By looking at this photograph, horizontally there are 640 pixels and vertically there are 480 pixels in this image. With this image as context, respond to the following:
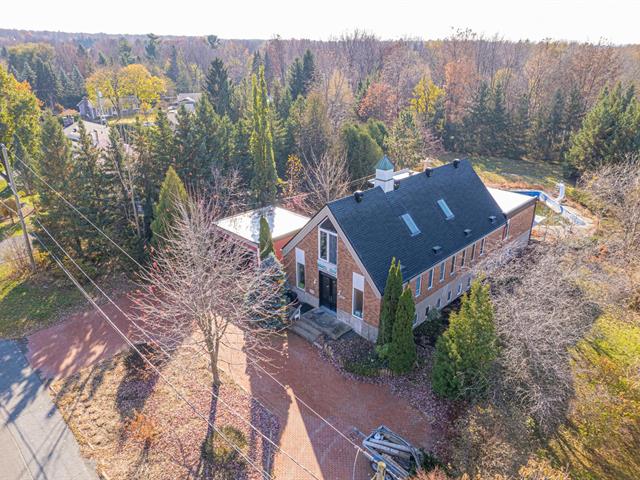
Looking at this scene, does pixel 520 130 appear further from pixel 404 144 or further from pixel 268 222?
pixel 268 222

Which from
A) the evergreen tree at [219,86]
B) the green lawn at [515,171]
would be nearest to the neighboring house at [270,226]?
the green lawn at [515,171]

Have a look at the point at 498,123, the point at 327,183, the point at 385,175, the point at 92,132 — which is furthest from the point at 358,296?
the point at 92,132

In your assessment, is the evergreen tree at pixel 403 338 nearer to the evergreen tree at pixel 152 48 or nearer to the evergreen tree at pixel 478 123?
the evergreen tree at pixel 478 123

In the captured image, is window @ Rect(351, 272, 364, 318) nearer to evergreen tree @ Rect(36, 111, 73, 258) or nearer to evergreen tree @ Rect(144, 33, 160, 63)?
evergreen tree @ Rect(36, 111, 73, 258)

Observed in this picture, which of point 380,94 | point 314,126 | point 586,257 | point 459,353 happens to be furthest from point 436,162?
point 459,353

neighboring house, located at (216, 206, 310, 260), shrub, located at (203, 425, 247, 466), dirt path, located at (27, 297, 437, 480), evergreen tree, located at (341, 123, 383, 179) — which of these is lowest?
dirt path, located at (27, 297, 437, 480)

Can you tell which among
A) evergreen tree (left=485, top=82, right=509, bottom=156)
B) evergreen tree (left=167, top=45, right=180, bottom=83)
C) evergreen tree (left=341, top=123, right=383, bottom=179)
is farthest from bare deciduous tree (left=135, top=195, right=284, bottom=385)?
evergreen tree (left=167, top=45, right=180, bottom=83)
